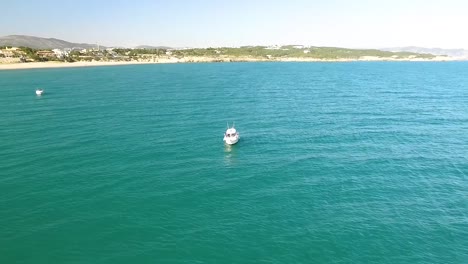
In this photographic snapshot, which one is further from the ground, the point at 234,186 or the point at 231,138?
the point at 231,138

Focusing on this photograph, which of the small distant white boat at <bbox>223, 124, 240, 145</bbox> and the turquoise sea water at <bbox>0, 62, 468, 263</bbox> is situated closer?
the turquoise sea water at <bbox>0, 62, 468, 263</bbox>

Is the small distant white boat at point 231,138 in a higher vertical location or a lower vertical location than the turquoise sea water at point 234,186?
higher

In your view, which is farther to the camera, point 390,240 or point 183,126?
point 183,126

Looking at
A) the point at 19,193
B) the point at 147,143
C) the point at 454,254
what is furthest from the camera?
the point at 147,143

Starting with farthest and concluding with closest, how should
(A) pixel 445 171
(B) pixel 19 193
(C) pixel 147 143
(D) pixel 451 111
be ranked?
(D) pixel 451 111
(C) pixel 147 143
(A) pixel 445 171
(B) pixel 19 193

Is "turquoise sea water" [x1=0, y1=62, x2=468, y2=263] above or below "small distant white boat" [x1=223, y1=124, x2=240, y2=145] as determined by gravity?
below

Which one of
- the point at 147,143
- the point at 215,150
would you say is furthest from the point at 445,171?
the point at 147,143

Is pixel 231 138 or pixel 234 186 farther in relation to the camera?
pixel 231 138

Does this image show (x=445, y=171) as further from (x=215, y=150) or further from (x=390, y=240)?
(x=215, y=150)
